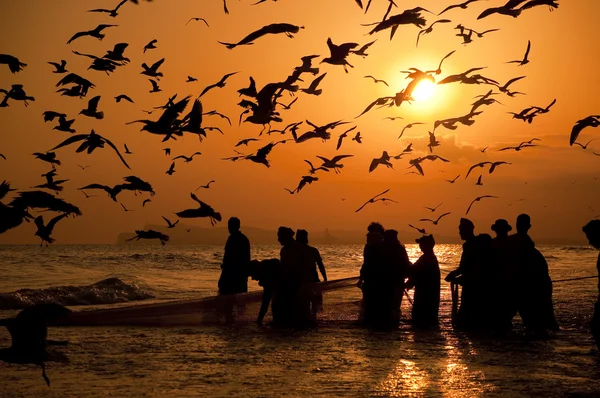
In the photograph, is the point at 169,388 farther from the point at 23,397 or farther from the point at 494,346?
the point at 494,346

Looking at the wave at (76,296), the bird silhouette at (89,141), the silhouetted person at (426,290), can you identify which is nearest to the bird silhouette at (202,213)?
the bird silhouette at (89,141)

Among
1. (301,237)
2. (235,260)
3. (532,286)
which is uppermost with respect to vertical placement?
(301,237)

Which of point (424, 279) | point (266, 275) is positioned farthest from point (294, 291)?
point (424, 279)

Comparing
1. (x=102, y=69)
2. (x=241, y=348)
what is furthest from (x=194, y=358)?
(x=102, y=69)

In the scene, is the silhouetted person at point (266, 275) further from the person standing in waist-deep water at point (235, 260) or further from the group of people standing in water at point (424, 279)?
the person standing in waist-deep water at point (235, 260)

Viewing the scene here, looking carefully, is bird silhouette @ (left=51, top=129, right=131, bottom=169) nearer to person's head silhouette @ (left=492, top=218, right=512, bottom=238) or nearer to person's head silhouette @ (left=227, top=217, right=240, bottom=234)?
person's head silhouette @ (left=227, top=217, right=240, bottom=234)

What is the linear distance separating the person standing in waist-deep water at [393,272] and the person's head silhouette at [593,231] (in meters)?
5.35

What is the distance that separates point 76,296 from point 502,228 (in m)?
17.0

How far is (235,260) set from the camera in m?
14.9

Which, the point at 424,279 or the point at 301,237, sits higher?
the point at 301,237

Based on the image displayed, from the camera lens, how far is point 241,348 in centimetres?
1191

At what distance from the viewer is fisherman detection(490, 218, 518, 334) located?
13.8m

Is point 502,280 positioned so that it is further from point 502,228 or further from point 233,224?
point 233,224

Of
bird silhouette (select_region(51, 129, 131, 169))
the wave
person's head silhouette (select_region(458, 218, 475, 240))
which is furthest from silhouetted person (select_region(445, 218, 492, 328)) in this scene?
the wave
